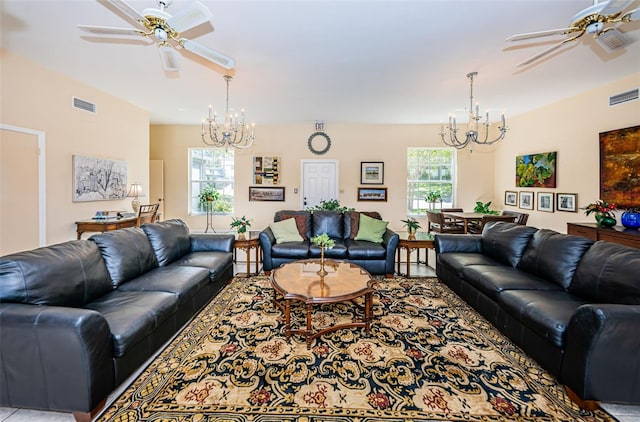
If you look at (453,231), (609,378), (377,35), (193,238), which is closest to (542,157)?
(453,231)

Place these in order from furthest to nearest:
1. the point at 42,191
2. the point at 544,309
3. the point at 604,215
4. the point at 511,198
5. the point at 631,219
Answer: the point at 511,198 < the point at 42,191 < the point at 604,215 < the point at 631,219 < the point at 544,309

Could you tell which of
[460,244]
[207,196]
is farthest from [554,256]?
[207,196]

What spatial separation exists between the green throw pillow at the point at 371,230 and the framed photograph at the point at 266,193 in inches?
127

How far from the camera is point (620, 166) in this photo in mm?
4039

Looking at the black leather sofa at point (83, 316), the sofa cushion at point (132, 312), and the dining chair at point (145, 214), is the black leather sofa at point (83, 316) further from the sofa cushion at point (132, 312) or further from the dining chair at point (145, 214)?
the dining chair at point (145, 214)

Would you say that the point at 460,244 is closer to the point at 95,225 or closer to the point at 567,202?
the point at 567,202

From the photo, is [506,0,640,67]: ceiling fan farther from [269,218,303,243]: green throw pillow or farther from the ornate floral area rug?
[269,218,303,243]: green throw pillow

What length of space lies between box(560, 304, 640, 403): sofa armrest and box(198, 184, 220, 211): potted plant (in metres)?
7.01

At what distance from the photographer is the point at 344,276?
286 centimetres

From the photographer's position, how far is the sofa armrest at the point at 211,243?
12.4 feet

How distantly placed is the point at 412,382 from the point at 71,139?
18.0ft

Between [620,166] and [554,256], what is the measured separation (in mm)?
2743

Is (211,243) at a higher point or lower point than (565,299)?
higher

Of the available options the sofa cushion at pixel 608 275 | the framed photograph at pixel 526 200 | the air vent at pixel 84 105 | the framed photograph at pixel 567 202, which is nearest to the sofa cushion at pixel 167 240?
the air vent at pixel 84 105
